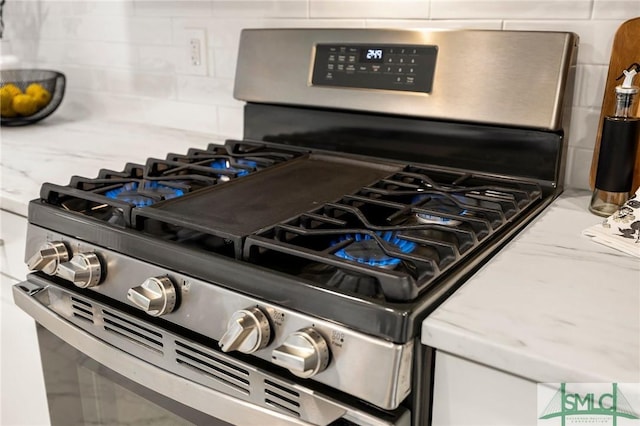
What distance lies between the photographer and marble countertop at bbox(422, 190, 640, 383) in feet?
2.09

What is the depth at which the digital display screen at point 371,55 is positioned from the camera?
129 cm

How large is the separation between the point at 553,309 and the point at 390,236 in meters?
0.25

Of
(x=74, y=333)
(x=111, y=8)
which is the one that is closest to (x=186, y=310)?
(x=74, y=333)

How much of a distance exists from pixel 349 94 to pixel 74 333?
73 cm

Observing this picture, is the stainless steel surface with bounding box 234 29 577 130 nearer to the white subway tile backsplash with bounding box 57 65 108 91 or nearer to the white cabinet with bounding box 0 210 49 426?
the white cabinet with bounding box 0 210 49 426

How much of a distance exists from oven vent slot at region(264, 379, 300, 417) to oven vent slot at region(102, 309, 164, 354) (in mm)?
207

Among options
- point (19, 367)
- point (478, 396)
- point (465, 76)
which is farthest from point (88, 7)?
point (478, 396)

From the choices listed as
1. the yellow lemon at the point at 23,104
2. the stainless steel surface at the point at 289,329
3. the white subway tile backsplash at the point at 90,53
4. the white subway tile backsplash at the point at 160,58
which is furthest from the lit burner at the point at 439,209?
the yellow lemon at the point at 23,104

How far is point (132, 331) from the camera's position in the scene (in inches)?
38.1

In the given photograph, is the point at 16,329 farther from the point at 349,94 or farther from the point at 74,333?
the point at 349,94

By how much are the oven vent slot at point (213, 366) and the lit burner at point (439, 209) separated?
362 mm

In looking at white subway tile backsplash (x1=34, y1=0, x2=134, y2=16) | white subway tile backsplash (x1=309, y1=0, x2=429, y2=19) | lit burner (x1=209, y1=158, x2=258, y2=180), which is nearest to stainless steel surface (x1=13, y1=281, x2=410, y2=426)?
lit burner (x1=209, y1=158, x2=258, y2=180)

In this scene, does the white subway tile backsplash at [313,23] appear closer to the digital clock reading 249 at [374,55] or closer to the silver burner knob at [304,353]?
the digital clock reading 249 at [374,55]

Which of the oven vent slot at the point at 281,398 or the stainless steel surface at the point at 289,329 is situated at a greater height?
the stainless steel surface at the point at 289,329
